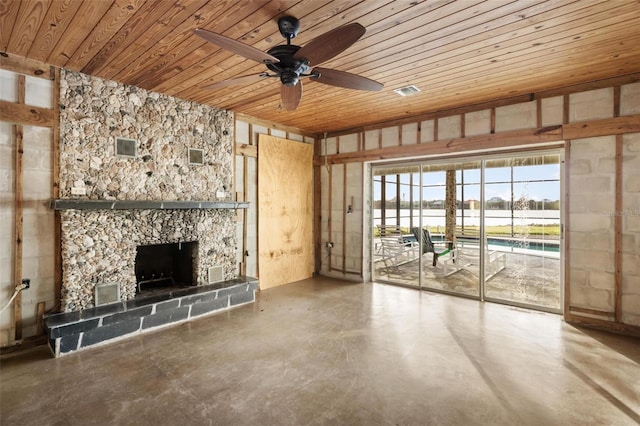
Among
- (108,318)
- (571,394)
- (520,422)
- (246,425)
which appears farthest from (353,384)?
(108,318)

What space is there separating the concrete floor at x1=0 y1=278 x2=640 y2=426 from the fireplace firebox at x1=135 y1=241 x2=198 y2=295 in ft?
3.02

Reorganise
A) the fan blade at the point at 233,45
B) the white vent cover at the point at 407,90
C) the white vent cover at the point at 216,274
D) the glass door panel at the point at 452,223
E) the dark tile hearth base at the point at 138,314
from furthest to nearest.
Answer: the glass door panel at the point at 452,223, the white vent cover at the point at 216,274, the white vent cover at the point at 407,90, the dark tile hearth base at the point at 138,314, the fan blade at the point at 233,45

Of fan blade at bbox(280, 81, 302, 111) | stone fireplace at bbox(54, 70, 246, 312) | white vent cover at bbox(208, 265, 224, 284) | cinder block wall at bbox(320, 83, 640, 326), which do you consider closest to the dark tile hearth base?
white vent cover at bbox(208, 265, 224, 284)

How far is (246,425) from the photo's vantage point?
216 cm

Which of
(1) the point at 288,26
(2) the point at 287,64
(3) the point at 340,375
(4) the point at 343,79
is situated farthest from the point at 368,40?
(3) the point at 340,375

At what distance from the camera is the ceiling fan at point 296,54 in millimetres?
2033

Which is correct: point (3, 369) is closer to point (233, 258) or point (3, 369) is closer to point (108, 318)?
point (108, 318)

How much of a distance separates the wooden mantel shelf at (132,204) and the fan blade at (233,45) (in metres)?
2.47

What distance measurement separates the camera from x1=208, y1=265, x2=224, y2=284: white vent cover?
4.75m

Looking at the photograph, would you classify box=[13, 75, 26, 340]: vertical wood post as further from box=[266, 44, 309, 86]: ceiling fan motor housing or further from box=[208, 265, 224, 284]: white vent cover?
box=[266, 44, 309, 86]: ceiling fan motor housing

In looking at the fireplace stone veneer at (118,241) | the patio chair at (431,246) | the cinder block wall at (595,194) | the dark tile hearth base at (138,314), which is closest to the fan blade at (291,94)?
the fireplace stone veneer at (118,241)

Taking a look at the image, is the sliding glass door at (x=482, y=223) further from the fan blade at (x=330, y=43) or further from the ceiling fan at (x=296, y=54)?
the fan blade at (x=330, y=43)

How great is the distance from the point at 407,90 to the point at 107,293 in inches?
179

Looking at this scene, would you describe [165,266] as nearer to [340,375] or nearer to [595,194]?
[340,375]
